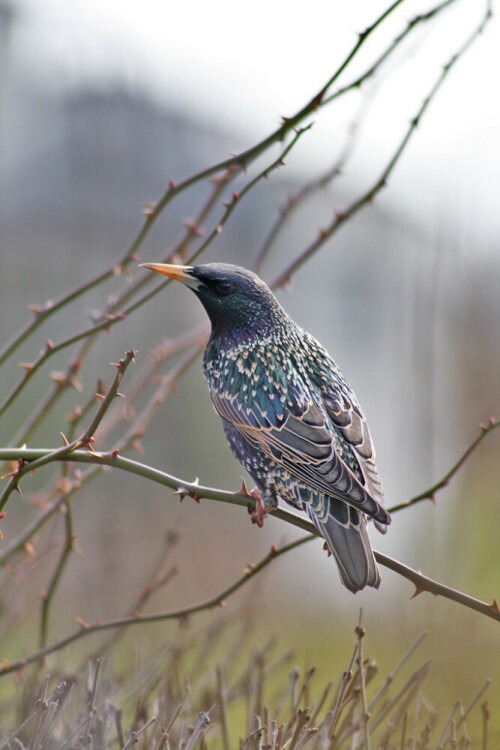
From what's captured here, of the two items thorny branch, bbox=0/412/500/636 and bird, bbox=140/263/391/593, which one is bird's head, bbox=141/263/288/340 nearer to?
bird, bbox=140/263/391/593

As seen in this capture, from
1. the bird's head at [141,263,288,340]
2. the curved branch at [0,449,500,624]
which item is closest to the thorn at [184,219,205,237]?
the bird's head at [141,263,288,340]

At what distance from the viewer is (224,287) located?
1.30 meters

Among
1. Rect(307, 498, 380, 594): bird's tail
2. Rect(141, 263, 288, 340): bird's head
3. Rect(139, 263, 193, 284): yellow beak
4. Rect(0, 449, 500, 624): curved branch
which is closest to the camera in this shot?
Rect(0, 449, 500, 624): curved branch

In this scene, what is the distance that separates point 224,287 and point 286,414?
Answer: 24 cm

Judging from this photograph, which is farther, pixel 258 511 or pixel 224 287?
pixel 224 287

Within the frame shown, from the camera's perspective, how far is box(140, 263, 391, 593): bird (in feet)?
3.56

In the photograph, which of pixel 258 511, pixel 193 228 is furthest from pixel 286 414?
pixel 193 228

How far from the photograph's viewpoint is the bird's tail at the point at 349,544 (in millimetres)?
996

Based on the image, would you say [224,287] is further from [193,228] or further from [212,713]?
[212,713]

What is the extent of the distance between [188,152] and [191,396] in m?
1.55

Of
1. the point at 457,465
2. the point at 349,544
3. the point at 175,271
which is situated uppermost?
the point at 175,271

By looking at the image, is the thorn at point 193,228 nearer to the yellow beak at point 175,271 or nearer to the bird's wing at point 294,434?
the yellow beak at point 175,271

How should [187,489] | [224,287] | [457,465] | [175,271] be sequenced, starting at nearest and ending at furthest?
[187,489], [457,465], [175,271], [224,287]

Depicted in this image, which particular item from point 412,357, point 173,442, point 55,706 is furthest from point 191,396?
point 55,706
